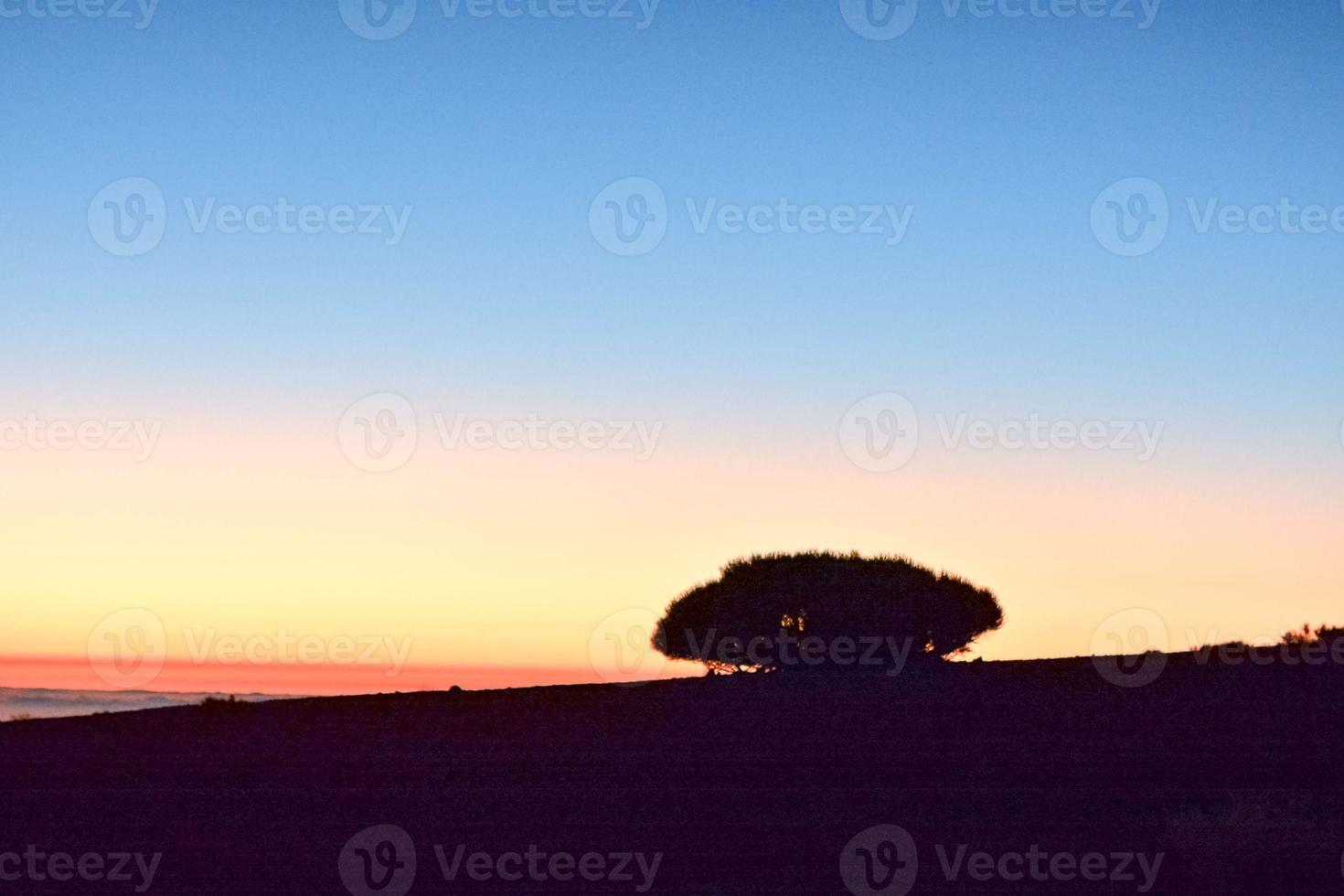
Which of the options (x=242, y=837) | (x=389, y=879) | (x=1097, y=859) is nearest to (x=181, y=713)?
(x=242, y=837)

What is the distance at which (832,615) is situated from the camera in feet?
71.9

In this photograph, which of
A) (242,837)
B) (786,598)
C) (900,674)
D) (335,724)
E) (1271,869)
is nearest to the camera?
(1271,869)

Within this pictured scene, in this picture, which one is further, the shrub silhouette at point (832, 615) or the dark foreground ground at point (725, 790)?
the shrub silhouette at point (832, 615)

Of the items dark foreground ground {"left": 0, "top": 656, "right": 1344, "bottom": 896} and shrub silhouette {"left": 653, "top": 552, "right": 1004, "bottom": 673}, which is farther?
shrub silhouette {"left": 653, "top": 552, "right": 1004, "bottom": 673}

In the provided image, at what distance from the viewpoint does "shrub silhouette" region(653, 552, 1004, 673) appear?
71.3 feet

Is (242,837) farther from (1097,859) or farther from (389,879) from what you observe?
(1097,859)

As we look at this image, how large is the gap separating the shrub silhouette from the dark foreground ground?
2.74 m

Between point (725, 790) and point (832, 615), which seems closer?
point (725, 790)

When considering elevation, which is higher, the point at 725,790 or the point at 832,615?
the point at 832,615

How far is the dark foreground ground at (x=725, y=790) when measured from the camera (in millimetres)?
9422

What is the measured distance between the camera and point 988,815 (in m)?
11.1

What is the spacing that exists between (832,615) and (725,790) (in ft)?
32.2

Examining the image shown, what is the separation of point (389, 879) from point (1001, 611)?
15.9m

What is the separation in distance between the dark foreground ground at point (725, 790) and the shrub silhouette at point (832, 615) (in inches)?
108
